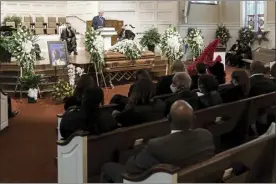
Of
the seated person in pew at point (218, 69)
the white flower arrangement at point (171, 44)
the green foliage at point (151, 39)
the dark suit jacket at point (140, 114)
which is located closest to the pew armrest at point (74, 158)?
the dark suit jacket at point (140, 114)

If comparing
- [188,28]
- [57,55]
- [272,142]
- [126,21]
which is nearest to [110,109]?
[272,142]

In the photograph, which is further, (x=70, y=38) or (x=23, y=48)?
(x=70, y=38)

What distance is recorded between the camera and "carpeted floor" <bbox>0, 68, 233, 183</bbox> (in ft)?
12.1

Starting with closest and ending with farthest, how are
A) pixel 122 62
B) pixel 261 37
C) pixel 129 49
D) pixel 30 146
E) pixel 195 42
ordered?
pixel 30 146, pixel 122 62, pixel 129 49, pixel 195 42, pixel 261 37

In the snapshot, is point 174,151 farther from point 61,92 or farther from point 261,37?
point 261,37

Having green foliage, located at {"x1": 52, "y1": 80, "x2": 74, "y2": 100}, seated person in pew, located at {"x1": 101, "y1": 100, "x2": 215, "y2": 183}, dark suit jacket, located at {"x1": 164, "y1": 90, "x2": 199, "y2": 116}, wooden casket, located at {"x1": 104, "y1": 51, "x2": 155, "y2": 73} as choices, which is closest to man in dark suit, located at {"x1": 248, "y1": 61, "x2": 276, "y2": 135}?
dark suit jacket, located at {"x1": 164, "y1": 90, "x2": 199, "y2": 116}

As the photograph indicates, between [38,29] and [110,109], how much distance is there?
9.70 m

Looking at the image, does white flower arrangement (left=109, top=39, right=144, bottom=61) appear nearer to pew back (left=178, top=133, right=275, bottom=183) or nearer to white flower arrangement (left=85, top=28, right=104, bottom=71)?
white flower arrangement (left=85, top=28, right=104, bottom=71)

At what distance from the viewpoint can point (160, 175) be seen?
1.88m

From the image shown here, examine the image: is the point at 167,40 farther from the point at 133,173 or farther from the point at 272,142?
the point at 133,173

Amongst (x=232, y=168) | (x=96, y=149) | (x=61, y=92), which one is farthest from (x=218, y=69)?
(x=232, y=168)

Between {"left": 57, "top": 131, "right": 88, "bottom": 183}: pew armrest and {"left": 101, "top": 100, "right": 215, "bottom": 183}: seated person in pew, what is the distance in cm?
73

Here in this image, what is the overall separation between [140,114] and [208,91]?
0.86 meters

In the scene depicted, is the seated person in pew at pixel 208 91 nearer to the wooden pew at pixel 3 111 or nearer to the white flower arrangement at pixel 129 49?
the wooden pew at pixel 3 111
